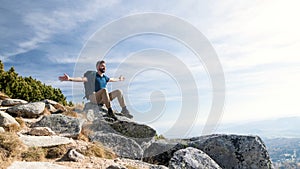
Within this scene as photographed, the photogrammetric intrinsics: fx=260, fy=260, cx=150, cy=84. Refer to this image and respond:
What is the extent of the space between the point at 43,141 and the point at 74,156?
139cm

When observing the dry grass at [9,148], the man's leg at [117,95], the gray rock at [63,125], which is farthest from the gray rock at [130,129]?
the dry grass at [9,148]

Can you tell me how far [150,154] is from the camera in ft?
35.1

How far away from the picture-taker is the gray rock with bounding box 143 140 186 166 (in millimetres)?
10648

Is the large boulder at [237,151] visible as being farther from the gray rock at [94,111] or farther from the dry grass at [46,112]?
the dry grass at [46,112]

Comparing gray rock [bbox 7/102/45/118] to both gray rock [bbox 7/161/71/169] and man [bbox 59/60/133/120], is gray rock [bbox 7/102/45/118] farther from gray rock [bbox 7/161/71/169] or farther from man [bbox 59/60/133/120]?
gray rock [bbox 7/161/71/169]

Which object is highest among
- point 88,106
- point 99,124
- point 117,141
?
point 88,106

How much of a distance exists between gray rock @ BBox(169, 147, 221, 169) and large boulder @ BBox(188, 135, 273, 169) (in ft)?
8.71

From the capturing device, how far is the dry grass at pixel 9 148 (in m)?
6.50

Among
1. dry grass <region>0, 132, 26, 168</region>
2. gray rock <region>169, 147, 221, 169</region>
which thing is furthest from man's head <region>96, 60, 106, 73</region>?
gray rock <region>169, 147, 221, 169</region>

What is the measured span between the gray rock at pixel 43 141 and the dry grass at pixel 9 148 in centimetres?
55

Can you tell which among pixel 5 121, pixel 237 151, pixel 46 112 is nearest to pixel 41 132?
pixel 5 121

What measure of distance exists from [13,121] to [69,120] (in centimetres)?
204

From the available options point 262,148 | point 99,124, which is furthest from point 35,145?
point 262,148

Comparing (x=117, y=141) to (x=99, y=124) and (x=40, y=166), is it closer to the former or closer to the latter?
(x=99, y=124)
